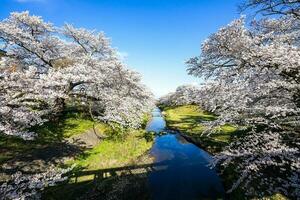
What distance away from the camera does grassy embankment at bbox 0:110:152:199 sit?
51.8 ft

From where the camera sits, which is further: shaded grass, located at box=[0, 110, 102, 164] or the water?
shaded grass, located at box=[0, 110, 102, 164]

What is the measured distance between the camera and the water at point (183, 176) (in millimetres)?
15881

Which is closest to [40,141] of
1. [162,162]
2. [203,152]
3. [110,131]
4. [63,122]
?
[63,122]

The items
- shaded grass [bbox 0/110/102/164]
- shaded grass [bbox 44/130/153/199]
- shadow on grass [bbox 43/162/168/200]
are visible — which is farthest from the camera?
shaded grass [bbox 0/110/102/164]

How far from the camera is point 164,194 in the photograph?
1591 centimetres

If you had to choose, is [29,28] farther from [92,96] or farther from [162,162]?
[162,162]

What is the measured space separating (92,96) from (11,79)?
482 inches

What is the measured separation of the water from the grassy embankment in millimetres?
1644

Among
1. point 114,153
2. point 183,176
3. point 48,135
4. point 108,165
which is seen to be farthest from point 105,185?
point 48,135

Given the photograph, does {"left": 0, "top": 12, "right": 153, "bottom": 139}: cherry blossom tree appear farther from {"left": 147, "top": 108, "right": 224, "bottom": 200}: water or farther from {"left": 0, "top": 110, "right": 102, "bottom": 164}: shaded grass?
{"left": 147, "top": 108, "right": 224, "bottom": 200}: water

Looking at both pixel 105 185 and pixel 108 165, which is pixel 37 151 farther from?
pixel 105 185

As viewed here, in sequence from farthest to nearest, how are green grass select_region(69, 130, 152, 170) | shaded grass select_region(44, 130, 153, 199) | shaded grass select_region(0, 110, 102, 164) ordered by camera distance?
green grass select_region(69, 130, 152, 170), shaded grass select_region(0, 110, 102, 164), shaded grass select_region(44, 130, 153, 199)

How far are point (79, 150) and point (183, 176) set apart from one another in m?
7.85

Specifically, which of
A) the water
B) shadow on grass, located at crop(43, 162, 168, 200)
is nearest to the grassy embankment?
shadow on grass, located at crop(43, 162, 168, 200)
